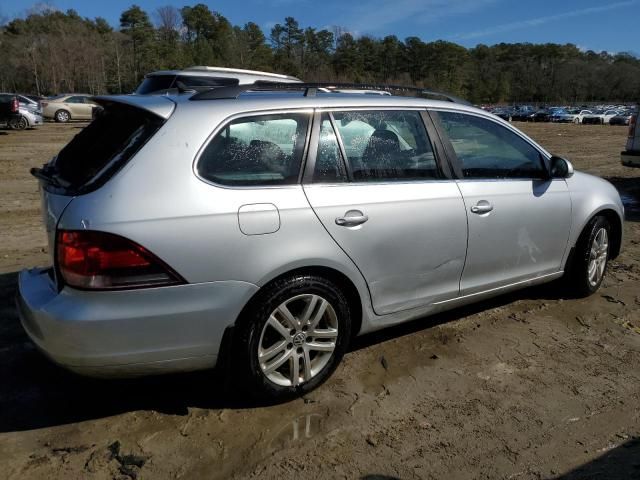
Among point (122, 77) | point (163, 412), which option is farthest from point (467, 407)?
point (122, 77)

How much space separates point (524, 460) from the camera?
267 centimetres

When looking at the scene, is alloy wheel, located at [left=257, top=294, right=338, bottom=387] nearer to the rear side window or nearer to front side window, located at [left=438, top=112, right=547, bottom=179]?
the rear side window

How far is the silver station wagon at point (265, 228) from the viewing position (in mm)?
2564

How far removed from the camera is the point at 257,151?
2990mm

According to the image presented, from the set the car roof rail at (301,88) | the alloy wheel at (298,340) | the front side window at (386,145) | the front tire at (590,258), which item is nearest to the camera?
the alloy wheel at (298,340)

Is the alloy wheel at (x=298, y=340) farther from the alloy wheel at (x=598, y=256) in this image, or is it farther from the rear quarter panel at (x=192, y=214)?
the alloy wheel at (x=598, y=256)

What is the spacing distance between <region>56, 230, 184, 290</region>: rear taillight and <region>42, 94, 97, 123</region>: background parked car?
97.2 ft

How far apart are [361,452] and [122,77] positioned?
91991 millimetres

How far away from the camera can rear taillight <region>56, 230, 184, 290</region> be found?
251cm

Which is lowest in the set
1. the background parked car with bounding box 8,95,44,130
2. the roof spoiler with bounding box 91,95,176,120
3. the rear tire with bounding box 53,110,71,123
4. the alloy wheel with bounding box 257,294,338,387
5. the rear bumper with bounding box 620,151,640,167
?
the rear tire with bounding box 53,110,71,123

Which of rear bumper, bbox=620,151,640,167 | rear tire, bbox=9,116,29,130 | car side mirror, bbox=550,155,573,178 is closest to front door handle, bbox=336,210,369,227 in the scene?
car side mirror, bbox=550,155,573,178

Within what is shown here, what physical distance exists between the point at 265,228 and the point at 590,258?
309cm

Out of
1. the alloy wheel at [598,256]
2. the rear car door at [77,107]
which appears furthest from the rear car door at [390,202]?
the rear car door at [77,107]

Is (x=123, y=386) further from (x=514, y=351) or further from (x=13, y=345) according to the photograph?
(x=514, y=351)
